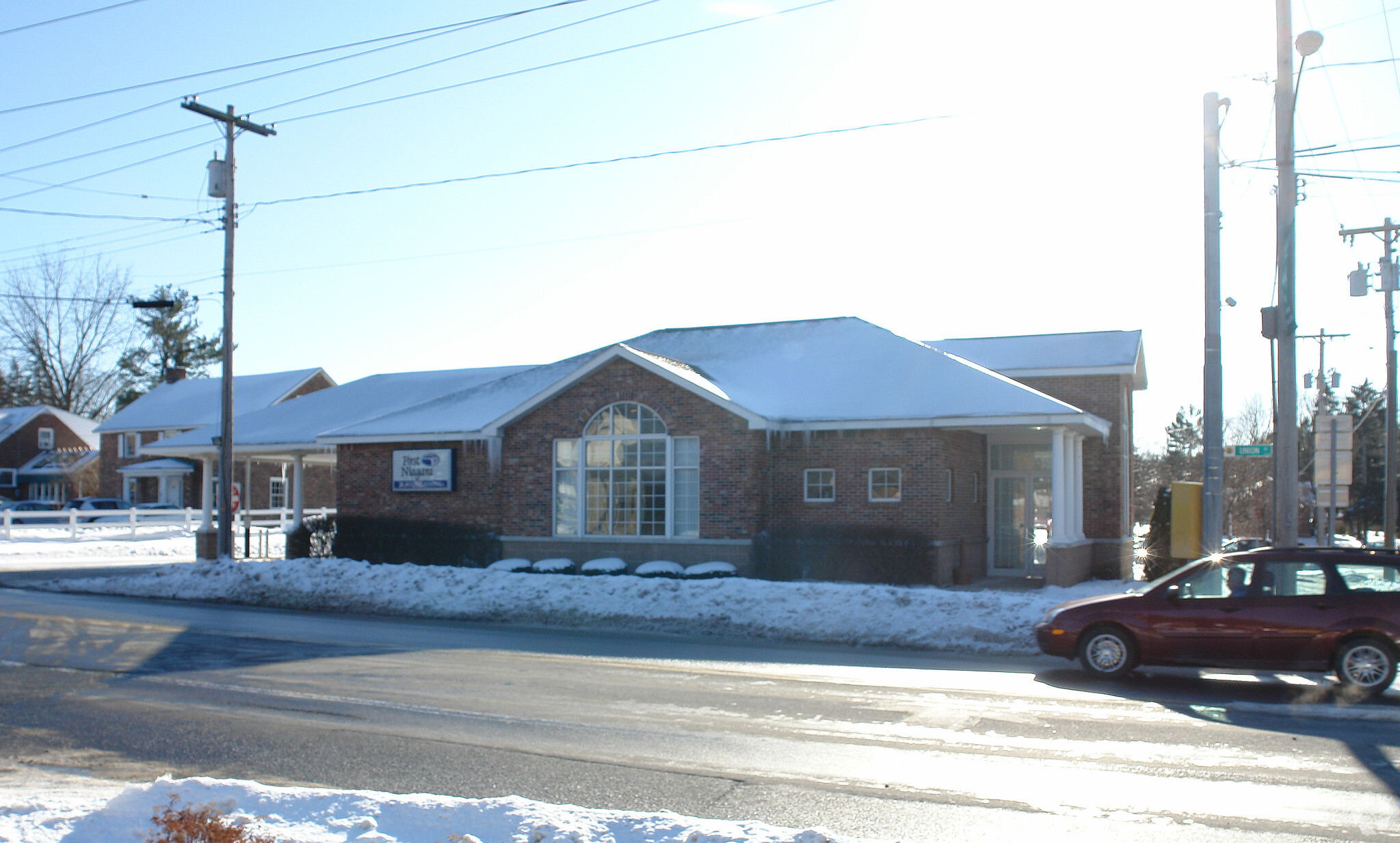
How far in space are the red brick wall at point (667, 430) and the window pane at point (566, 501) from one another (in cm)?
15

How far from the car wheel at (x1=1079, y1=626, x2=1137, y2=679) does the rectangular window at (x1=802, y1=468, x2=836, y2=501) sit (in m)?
10.6

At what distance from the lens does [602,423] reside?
2342cm

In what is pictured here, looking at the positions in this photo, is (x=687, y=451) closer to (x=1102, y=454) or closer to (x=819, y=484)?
(x=819, y=484)

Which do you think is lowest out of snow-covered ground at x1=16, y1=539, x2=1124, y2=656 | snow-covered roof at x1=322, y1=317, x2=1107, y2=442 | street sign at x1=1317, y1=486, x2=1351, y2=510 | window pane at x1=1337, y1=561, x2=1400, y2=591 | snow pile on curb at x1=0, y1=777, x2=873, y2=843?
snow-covered ground at x1=16, y1=539, x2=1124, y2=656

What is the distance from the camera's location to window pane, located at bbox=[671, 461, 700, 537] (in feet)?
73.7

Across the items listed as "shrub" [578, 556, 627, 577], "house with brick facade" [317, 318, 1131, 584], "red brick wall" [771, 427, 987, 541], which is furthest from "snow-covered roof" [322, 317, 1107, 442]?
"shrub" [578, 556, 627, 577]

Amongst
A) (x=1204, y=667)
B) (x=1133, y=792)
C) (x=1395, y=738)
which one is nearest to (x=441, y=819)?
(x=1133, y=792)

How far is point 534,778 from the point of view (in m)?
7.05

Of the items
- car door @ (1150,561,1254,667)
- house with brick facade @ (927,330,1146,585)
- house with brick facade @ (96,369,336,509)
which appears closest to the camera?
car door @ (1150,561,1254,667)

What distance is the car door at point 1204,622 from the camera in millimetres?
10891

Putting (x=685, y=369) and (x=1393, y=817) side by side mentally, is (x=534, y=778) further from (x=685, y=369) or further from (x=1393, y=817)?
(x=685, y=369)

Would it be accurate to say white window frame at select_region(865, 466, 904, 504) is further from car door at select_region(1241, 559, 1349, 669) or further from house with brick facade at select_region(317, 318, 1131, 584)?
car door at select_region(1241, 559, 1349, 669)

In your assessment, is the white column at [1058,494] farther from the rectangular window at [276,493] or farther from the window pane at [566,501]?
the rectangular window at [276,493]

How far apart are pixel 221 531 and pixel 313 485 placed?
101 feet
